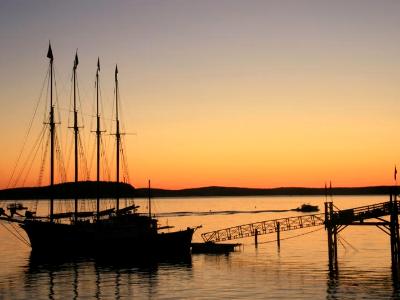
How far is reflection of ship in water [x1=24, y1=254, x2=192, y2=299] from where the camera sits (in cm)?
4584

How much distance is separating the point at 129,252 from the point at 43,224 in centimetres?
1209

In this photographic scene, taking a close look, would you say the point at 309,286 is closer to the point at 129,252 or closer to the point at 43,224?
the point at 129,252

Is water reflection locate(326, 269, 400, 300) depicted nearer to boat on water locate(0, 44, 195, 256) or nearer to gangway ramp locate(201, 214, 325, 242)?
gangway ramp locate(201, 214, 325, 242)

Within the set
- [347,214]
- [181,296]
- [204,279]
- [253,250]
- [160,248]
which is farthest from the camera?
[253,250]

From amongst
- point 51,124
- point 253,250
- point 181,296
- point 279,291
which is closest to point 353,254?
point 253,250

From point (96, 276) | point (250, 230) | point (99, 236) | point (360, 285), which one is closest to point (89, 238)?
point (99, 236)

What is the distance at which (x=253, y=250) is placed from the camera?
80250 mm

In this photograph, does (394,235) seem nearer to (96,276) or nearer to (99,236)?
(96,276)

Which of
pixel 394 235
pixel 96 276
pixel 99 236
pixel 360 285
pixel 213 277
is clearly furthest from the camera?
pixel 99 236

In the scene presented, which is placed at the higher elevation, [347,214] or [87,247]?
[347,214]

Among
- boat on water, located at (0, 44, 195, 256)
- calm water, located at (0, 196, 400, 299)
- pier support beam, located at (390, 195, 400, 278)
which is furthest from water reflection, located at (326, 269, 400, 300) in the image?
boat on water, located at (0, 44, 195, 256)

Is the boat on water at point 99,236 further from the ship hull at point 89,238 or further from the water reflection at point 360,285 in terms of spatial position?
the water reflection at point 360,285

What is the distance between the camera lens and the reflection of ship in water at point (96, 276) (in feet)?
150

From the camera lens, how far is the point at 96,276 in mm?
55406
